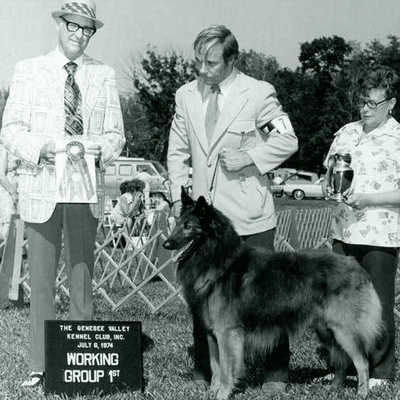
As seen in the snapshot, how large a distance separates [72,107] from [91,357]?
1.42 m

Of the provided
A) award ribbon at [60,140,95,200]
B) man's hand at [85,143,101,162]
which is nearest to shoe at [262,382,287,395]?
award ribbon at [60,140,95,200]

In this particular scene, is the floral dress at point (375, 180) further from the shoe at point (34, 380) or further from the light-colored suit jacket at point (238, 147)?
the shoe at point (34, 380)

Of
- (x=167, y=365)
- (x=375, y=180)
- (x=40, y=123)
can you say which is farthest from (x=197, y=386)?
(x=40, y=123)

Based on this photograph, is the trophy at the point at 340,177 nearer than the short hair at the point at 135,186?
Yes

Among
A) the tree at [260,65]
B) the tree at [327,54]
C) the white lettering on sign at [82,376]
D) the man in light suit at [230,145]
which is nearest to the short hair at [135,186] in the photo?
the man in light suit at [230,145]

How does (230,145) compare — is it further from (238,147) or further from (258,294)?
(258,294)

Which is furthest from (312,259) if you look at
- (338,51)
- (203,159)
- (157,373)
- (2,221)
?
(338,51)

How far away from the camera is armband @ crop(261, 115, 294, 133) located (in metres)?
4.12

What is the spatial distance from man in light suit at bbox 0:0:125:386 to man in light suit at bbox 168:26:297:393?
0.48 meters

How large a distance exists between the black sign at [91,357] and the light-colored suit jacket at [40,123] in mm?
647

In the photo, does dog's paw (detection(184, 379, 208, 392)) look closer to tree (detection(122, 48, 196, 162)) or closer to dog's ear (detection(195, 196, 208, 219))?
dog's ear (detection(195, 196, 208, 219))

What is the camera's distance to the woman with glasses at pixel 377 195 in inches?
165

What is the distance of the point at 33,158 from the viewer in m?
3.84

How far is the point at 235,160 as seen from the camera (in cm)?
409
